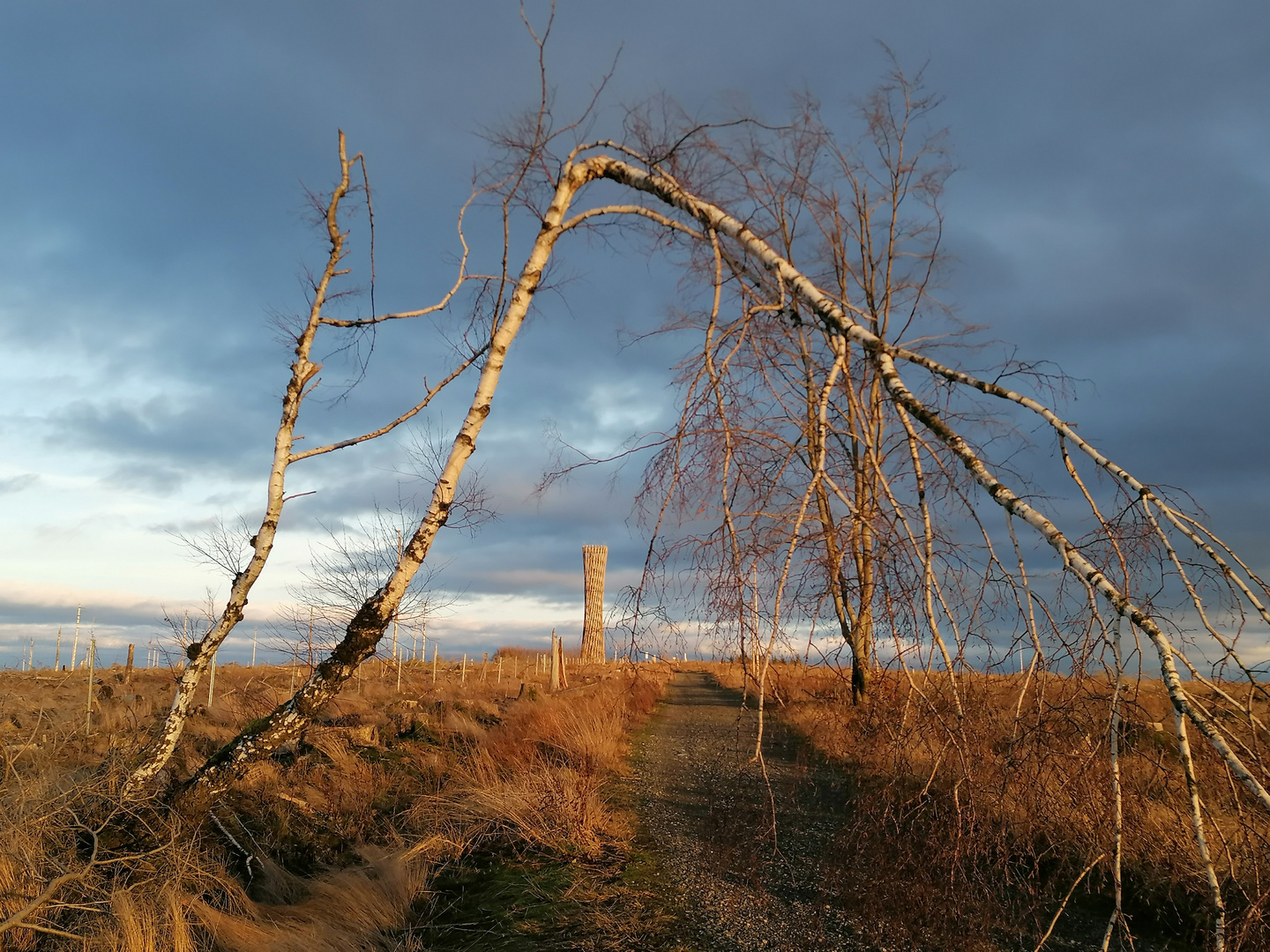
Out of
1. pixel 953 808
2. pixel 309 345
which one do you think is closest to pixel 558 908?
pixel 953 808

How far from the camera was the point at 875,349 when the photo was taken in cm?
300

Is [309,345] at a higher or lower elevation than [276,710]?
higher

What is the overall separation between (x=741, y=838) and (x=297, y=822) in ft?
14.5

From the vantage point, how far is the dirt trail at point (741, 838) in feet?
13.8

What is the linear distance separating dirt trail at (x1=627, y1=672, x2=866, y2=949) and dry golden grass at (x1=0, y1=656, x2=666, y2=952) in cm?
60

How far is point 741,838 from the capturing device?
4.58 m

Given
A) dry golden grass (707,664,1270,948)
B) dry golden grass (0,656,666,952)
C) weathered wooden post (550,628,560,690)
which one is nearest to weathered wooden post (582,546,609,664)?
weathered wooden post (550,628,560,690)

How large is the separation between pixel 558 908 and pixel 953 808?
309cm

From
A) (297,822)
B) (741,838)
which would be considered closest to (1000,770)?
(741,838)

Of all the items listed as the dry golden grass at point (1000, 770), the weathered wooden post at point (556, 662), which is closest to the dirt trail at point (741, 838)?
the dry golden grass at point (1000, 770)

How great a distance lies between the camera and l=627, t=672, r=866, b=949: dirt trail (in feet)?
13.8

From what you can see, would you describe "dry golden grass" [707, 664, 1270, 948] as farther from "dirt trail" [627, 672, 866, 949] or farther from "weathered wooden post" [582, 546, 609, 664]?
"weathered wooden post" [582, 546, 609, 664]

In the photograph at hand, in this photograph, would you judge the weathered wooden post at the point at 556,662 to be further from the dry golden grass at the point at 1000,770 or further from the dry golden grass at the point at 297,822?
the dry golden grass at the point at 1000,770

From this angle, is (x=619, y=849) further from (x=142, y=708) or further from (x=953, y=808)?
(x=142, y=708)
